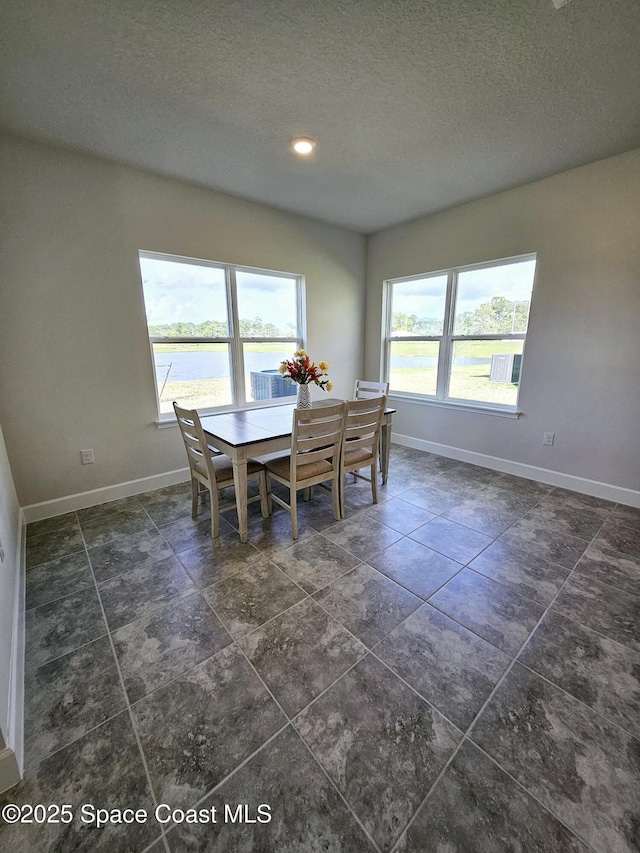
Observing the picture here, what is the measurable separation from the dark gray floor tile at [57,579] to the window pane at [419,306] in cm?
394

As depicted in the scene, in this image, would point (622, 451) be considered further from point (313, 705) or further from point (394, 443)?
point (313, 705)

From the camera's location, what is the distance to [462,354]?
375 centimetres

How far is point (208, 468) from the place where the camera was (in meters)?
2.26

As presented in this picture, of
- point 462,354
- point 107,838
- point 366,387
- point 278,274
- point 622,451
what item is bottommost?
point 107,838

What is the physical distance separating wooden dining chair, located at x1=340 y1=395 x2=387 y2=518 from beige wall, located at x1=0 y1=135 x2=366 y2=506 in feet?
5.64

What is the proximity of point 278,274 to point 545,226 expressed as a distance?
2569mm

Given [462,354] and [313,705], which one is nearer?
[313,705]

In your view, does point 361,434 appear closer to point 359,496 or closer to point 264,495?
point 359,496

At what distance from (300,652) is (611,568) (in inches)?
75.6

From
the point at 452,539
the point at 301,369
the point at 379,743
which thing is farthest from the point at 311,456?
the point at 379,743

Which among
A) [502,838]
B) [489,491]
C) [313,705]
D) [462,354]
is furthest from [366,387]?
[502,838]

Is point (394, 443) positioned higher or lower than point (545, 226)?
lower

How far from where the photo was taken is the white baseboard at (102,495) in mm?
2635

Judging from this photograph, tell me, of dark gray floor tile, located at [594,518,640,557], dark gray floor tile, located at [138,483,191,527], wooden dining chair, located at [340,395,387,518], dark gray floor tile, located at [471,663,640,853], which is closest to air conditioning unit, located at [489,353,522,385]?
dark gray floor tile, located at [594,518,640,557]
